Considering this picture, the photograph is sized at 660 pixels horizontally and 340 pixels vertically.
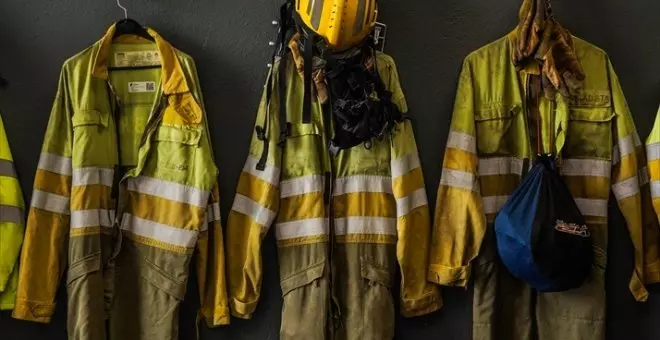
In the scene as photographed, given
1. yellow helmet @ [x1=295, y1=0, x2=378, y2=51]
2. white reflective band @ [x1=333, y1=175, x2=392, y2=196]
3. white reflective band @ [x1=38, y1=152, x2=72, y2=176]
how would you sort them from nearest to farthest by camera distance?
1. yellow helmet @ [x1=295, y1=0, x2=378, y2=51]
2. white reflective band @ [x1=38, y1=152, x2=72, y2=176]
3. white reflective band @ [x1=333, y1=175, x2=392, y2=196]

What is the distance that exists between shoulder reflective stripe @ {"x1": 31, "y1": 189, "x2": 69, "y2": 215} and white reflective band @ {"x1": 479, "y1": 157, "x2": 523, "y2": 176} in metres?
1.54

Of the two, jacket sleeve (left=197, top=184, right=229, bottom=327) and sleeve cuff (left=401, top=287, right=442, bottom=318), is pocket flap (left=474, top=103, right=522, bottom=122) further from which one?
jacket sleeve (left=197, top=184, right=229, bottom=327)

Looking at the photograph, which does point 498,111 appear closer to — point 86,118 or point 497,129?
point 497,129

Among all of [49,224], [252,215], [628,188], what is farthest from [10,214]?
[628,188]

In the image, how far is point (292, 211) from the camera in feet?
9.12

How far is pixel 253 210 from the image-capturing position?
278cm

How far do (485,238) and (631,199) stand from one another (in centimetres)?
57

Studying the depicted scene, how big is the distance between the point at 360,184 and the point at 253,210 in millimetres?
407

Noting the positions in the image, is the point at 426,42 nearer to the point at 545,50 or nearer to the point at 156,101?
the point at 545,50

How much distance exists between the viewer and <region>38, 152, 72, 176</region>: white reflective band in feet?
8.79

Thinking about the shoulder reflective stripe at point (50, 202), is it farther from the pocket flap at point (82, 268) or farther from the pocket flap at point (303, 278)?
the pocket flap at point (303, 278)

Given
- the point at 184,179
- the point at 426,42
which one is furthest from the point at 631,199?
the point at 184,179

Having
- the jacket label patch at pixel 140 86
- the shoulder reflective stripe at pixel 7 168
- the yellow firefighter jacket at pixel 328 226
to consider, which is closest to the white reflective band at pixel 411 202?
the yellow firefighter jacket at pixel 328 226

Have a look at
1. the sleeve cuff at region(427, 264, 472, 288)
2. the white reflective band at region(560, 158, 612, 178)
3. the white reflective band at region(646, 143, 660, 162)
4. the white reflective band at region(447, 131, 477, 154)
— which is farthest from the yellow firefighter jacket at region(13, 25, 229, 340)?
the white reflective band at region(646, 143, 660, 162)
